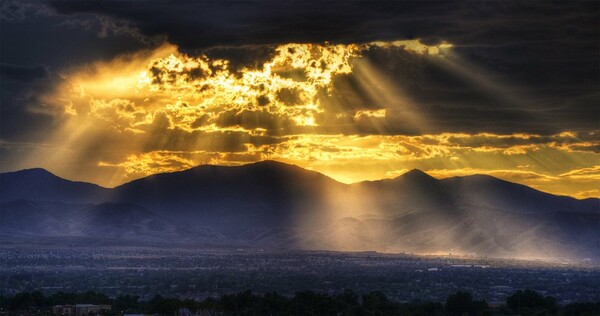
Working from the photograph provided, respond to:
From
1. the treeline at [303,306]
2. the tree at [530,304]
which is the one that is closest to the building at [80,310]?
the treeline at [303,306]

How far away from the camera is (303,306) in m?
109

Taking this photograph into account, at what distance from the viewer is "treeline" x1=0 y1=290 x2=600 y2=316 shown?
108 m

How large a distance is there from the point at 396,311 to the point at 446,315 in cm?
422

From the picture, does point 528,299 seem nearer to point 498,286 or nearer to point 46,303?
point 46,303

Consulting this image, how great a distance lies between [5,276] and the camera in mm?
185500

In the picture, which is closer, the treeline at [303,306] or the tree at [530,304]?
the treeline at [303,306]

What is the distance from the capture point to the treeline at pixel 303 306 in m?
108

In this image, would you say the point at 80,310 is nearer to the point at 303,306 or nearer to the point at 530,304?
the point at 303,306

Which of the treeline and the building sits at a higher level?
the treeline

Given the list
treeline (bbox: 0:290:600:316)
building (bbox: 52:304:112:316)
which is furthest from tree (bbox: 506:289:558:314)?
building (bbox: 52:304:112:316)

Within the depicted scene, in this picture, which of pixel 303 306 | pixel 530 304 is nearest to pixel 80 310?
pixel 303 306

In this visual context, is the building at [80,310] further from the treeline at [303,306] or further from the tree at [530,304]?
the tree at [530,304]

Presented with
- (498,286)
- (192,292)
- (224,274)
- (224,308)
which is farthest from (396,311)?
(224,274)

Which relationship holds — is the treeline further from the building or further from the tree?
the building
